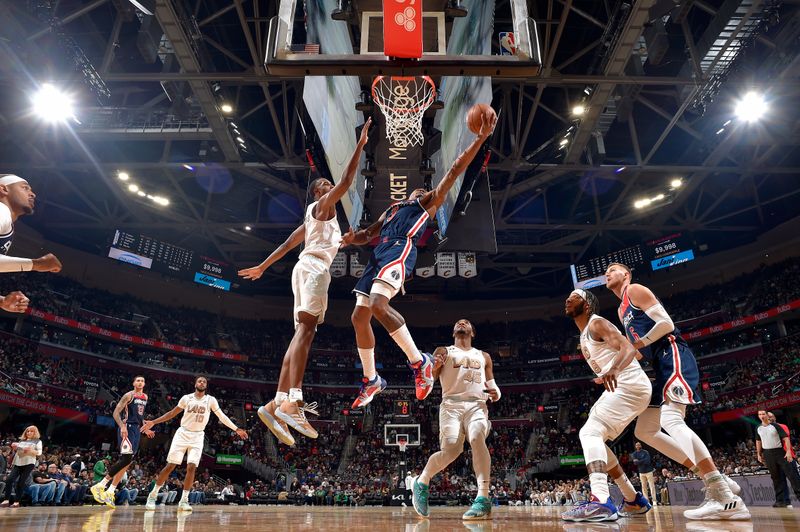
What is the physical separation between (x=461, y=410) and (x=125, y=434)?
5868mm

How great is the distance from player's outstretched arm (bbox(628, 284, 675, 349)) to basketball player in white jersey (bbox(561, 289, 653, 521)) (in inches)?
11.6

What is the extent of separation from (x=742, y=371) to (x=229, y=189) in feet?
79.5

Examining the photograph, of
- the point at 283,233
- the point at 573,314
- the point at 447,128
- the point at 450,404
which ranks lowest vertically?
the point at 450,404

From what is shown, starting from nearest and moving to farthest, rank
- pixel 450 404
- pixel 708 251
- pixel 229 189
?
pixel 450 404 < pixel 229 189 < pixel 708 251

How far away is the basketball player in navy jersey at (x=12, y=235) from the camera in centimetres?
384

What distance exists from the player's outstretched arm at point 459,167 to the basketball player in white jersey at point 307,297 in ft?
2.59

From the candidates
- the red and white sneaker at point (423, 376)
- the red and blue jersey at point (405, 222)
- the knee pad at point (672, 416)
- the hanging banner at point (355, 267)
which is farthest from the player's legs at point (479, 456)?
the hanging banner at point (355, 267)

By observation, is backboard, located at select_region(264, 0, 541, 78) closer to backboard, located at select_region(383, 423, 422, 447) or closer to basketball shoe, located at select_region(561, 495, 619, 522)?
basketball shoe, located at select_region(561, 495, 619, 522)

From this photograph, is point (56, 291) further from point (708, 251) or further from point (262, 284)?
point (708, 251)

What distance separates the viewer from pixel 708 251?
28.6 metres

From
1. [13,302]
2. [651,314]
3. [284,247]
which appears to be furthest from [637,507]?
[13,302]

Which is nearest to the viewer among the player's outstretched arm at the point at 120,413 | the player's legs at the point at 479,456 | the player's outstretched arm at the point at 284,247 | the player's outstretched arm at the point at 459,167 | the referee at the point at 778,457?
the player's outstretched arm at the point at 459,167

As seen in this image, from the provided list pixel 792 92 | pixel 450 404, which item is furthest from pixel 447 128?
pixel 792 92

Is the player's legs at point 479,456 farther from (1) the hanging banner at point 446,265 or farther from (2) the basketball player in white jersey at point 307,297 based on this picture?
(1) the hanging banner at point 446,265
